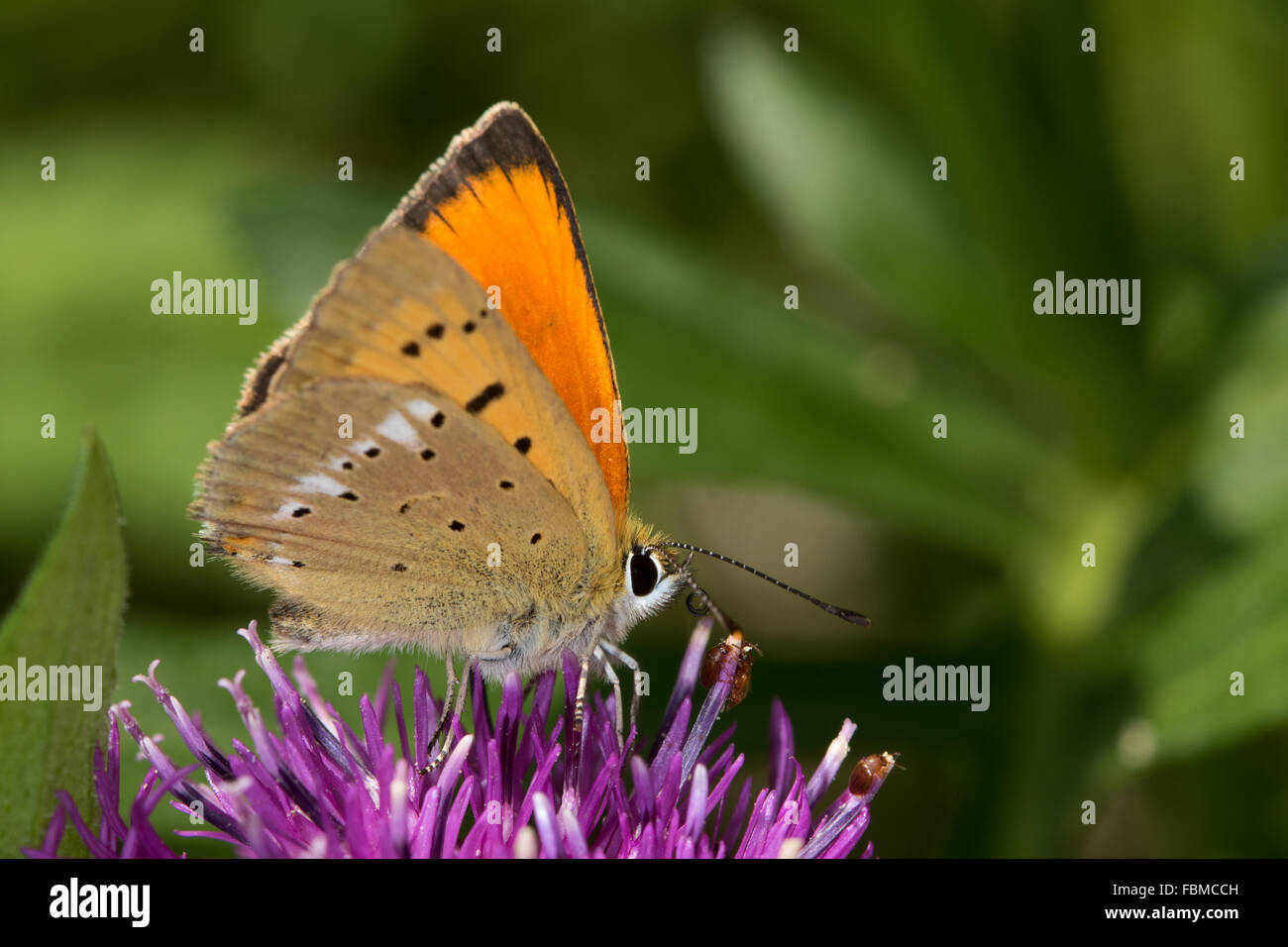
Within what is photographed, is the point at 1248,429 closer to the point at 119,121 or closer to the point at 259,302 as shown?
the point at 259,302

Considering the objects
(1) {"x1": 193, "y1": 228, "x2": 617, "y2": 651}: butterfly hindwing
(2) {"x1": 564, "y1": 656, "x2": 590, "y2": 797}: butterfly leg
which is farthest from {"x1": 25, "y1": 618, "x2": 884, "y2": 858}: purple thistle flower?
(1) {"x1": 193, "y1": 228, "x2": 617, "y2": 651}: butterfly hindwing

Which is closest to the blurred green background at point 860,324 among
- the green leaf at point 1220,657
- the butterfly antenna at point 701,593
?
the green leaf at point 1220,657

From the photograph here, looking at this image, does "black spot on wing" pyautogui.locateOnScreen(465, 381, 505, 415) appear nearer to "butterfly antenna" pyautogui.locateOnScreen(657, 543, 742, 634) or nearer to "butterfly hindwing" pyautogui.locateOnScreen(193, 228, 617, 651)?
"butterfly hindwing" pyautogui.locateOnScreen(193, 228, 617, 651)

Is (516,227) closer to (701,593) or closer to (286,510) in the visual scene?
(286,510)

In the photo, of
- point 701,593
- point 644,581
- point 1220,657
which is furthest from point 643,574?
point 1220,657

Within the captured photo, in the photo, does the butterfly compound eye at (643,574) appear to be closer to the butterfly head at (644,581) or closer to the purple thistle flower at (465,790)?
the butterfly head at (644,581)
